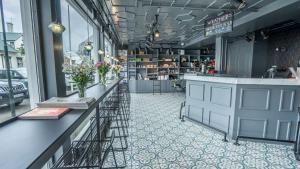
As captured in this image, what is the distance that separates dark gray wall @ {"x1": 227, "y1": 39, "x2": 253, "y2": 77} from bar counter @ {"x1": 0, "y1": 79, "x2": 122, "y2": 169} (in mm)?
6795

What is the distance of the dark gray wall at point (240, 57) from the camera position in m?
6.33

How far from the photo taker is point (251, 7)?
3842mm

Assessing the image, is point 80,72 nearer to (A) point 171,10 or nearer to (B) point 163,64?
(A) point 171,10

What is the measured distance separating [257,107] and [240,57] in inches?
167

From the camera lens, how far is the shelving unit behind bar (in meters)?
9.68

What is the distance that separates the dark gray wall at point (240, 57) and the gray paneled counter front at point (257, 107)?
3.46 m

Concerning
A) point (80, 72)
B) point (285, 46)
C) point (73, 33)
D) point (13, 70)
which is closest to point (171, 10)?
point (73, 33)

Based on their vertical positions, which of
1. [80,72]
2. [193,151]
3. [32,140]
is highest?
[80,72]

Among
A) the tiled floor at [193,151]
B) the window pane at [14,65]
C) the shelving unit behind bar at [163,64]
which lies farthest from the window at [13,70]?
the shelving unit behind bar at [163,64]

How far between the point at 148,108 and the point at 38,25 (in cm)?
451

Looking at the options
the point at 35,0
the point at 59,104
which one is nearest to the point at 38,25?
the point at 35,0

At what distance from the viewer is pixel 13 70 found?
1.53 metres

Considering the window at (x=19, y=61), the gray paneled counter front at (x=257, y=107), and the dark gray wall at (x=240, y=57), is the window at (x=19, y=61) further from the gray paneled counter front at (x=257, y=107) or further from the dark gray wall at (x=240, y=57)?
the dark gray wall at (x=240, y=57)

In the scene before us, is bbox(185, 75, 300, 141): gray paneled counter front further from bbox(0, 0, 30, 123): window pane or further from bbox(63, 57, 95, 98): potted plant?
bbox(0, 0, 30, 123): window pane
